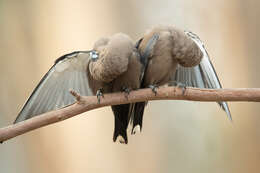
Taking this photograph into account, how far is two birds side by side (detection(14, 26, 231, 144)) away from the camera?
7.80 ft

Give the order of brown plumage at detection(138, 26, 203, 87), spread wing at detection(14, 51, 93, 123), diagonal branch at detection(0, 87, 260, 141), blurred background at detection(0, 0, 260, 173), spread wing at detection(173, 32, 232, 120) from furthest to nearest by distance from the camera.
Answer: blurred background at detection(0, 0, 260, 173) → spread wing at detection(173, 32, 232, 120) → spread wing at detection(14, 51, 93, 123) → brown plumage at detection(138, 26, 203, 87) → diagonal branch at detection(0, 87, 260, 141)

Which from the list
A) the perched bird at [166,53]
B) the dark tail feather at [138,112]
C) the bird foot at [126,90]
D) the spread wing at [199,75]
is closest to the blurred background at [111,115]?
the spread wing at [199,75]

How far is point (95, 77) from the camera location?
8.11ft

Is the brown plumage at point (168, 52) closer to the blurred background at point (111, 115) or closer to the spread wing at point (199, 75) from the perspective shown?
the spread wing at point (199, 75)

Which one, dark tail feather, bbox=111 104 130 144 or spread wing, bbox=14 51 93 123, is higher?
spread wing, bbox=14 51 93 123

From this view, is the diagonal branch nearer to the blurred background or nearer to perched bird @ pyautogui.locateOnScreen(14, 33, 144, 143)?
perched bird @ pyautogui.locateOnScreen(14, 33, 144, 143)

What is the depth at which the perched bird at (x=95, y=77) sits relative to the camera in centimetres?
233

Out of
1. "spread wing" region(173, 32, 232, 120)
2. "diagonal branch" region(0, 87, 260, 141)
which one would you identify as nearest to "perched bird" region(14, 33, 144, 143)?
"diagonal branch" region(0, 87, 260, 141)

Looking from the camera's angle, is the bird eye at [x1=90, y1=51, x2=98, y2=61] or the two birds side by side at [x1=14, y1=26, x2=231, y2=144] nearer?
the two birds side by side at [x1=14, y1=26, x2=231, y2=144]

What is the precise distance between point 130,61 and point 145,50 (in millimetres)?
169

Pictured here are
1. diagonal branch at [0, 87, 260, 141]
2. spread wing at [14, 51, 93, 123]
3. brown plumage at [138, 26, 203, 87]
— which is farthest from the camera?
spread wing at [14, 51, 93, 123]

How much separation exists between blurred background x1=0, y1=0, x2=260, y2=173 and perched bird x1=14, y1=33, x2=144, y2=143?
1028mm

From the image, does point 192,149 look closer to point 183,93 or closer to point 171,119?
point 171,119

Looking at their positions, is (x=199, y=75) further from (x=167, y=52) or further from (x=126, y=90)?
(x=126, y=90)
